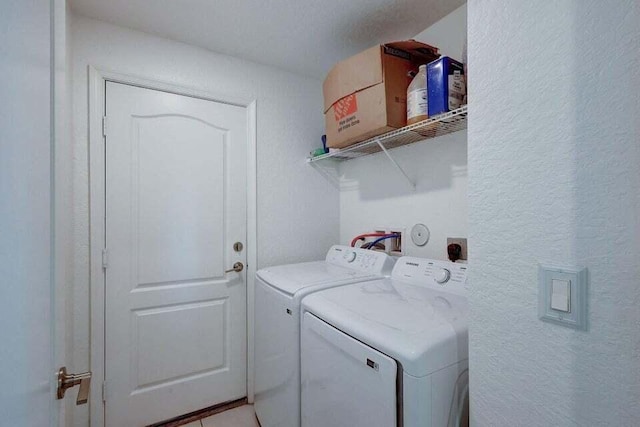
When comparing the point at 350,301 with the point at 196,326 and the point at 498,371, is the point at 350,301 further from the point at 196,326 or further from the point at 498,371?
the point at 196,326

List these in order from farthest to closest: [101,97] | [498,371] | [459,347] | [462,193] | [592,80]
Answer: [101,97] → [462,193] → [459,347] → [498,371] → [592,80]

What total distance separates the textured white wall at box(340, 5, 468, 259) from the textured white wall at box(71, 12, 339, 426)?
0.44 m

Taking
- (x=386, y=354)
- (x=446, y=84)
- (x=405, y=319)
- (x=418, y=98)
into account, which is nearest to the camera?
(x=386, y=354)

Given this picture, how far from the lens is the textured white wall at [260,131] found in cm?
162

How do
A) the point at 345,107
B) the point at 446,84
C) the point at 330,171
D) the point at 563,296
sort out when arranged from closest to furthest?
1. the point at 563,296
2. the point at 446,84
3. the point at 345,107
4. the point at 330,171

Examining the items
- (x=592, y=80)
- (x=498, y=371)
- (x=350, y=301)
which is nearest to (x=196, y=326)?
(x=350, y=301)

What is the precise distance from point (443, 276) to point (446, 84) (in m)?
0.84

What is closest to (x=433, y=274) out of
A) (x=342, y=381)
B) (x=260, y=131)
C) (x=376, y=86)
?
(x=342, y=381)

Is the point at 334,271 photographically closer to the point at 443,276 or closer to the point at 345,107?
the point at 443,276

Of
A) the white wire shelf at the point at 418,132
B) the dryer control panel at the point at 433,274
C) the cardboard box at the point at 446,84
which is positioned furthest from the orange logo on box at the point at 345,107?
the dryer control panel at the point at 433,274

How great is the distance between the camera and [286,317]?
1.38 meters

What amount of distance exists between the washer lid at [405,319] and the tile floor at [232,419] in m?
1.17

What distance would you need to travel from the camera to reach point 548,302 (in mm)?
613

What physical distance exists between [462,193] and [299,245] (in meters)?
1.22
